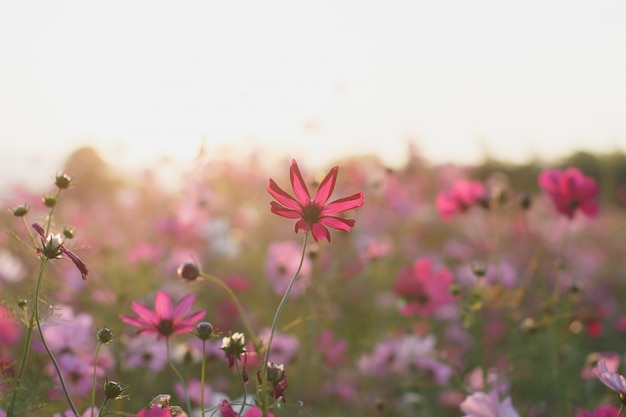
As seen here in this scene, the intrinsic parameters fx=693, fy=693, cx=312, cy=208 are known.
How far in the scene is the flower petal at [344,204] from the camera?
723mm

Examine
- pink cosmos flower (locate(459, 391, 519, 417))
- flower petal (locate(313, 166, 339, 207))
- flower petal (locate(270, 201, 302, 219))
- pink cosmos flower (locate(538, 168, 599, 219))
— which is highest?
pink cosmos flower (locate(538, 168, 599, 219))

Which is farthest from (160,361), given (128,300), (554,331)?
(554,331)

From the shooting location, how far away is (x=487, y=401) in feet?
2.82

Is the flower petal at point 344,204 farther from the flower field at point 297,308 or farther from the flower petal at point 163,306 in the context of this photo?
the flower petal at point 163,306

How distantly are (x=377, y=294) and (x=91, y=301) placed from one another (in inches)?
40.9

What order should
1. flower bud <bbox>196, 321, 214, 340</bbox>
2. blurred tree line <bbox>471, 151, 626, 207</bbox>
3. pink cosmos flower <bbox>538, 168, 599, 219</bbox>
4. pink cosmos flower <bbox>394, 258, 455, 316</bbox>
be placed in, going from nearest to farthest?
flower bud <bbox>196, 321, 214, 340</bbox> → pink cosmos flower <bbox>538, 168, 599, 219</bbox> → pink cosmos flower <bbox>394, 258, 455, 316</bbox> → blurred tree line <bbox>471, 151, 626, 207</bbox>

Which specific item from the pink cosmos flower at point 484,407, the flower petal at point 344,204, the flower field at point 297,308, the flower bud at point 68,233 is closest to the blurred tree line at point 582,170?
the flower field at point 297,308

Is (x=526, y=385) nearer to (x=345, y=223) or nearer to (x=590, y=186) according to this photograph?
(x=590, y=186)

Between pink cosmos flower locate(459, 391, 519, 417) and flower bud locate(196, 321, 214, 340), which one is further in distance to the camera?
pink cosmos flower locate(459, 391, 519, 417)

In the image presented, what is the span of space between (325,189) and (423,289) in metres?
0.94

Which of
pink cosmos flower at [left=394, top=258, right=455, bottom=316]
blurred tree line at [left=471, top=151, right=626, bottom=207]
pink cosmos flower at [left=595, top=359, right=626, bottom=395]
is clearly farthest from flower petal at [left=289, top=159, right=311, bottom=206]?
blurred tree line at [left=471, top=151, right=626, bottom=207]

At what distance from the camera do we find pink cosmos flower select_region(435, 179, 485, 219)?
5.33ft

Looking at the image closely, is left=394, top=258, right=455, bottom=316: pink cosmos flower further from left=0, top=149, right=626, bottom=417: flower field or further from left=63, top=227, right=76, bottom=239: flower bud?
left=63, top=227, right=76, bottom=239: flower bud

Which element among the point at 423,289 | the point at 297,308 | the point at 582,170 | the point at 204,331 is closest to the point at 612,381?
the point at 204,331
